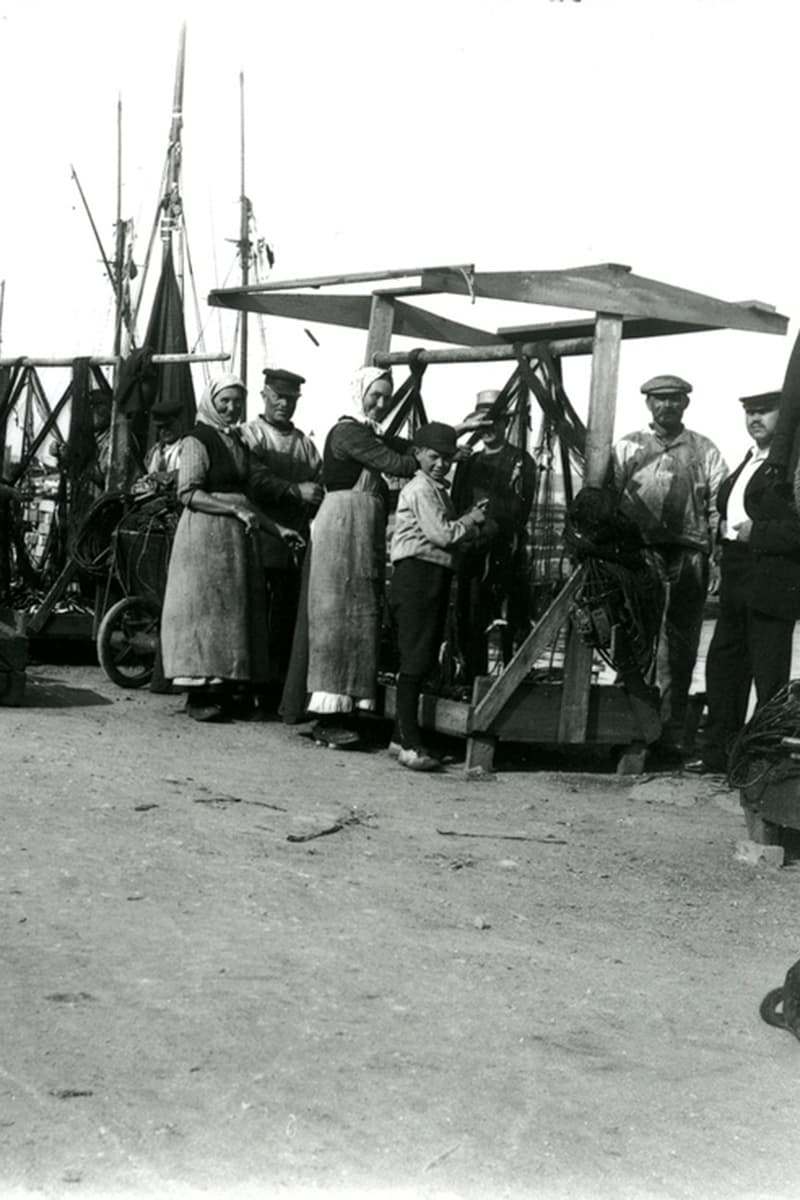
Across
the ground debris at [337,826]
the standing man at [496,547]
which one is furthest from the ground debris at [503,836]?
the standing man at [496,547]

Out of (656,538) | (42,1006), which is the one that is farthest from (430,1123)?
(656,538)

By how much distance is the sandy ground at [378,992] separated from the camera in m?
3.36

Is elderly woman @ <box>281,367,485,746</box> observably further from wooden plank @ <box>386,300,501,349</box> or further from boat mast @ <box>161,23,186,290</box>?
boat mast @ <box>161,23,186,290</box>

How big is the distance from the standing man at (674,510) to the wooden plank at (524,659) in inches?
46.6

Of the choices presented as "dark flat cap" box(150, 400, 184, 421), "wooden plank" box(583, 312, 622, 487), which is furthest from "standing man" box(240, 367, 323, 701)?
"wooden plank" box(583, 312, 622, 487)

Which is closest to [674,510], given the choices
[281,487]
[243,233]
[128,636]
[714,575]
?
[714,575]

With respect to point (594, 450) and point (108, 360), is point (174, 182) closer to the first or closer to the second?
point (108, 360)

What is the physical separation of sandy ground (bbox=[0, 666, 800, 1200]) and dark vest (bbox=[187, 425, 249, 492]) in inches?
94.9

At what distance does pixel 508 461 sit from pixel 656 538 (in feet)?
3.57

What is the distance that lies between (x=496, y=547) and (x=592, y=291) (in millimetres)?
1468

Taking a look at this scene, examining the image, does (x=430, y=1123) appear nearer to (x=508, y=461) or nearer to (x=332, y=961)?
(x=332, y=961)

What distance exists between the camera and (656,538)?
365 inches

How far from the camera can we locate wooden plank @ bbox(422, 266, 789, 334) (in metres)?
8.06

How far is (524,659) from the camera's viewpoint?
8.24m
